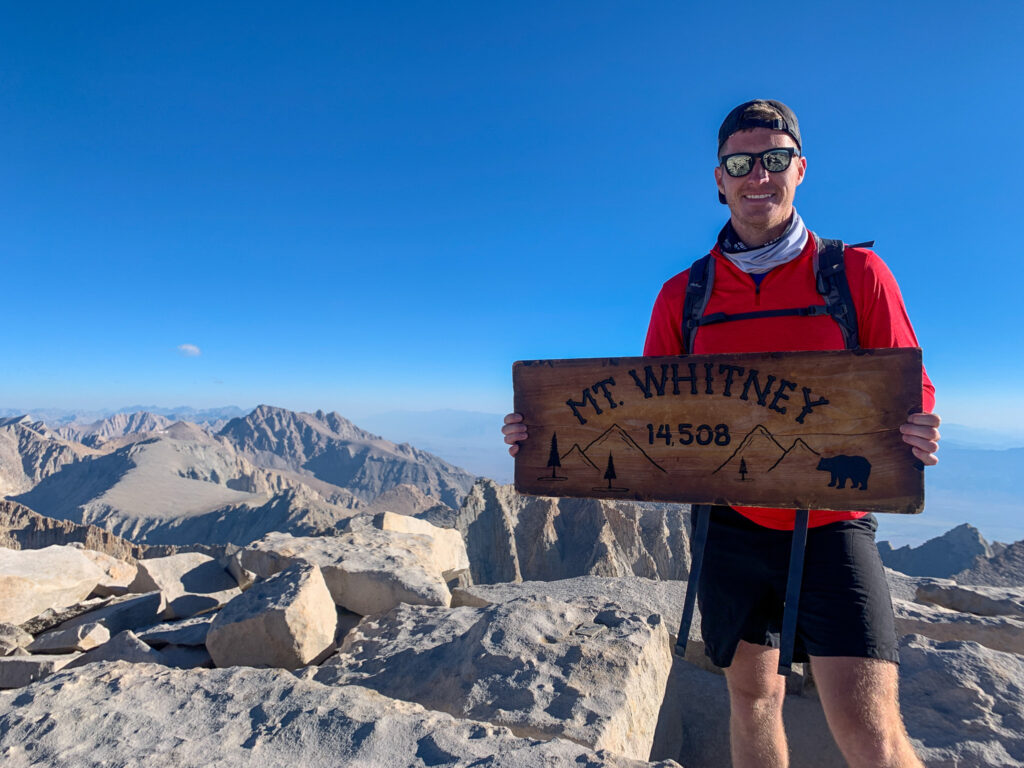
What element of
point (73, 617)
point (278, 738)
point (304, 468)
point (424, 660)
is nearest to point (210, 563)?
point (73, 617)

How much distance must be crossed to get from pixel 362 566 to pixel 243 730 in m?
2.63

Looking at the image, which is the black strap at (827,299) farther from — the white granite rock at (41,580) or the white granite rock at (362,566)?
the white granite rock at (41,580)

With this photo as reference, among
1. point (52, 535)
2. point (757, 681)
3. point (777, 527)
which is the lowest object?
point (52, 535)

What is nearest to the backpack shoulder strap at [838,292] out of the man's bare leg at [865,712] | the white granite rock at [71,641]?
the man's bare leg at [865,712]

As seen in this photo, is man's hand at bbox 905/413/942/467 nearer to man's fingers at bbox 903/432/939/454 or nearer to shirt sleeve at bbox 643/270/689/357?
man's fingers at bbox 903/432/939/454

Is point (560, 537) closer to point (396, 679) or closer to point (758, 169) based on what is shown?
point (396, 679)

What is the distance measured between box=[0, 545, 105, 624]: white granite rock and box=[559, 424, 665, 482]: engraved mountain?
534cm

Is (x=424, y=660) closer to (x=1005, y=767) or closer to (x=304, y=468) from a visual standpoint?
(x=1005, y=767)

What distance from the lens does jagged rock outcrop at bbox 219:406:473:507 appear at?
421 feet

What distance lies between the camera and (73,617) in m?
5.16

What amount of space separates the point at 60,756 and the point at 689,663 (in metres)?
3.80

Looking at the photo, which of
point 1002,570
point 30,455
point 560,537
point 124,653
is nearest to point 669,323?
point 124,653

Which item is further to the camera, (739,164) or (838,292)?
(739,164)

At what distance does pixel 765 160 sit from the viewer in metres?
2.20
